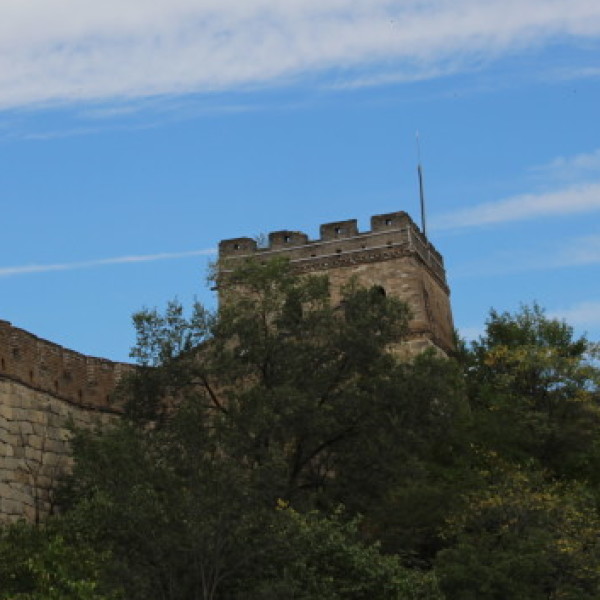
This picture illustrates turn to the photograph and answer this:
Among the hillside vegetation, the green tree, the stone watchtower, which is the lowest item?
the green tree

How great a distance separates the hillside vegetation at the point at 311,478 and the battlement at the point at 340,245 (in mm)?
8607

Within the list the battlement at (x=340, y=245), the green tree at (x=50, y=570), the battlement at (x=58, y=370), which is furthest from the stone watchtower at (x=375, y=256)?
the green tree at (x=50, y=570)

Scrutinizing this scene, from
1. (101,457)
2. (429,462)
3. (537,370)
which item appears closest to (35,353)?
(101,457)

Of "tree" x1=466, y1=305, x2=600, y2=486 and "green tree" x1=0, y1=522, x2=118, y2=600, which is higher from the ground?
"tree" x1=466, y1=305, x2=600, y2=486

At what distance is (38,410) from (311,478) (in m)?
5.75

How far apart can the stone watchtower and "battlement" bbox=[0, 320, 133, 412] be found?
1231cm

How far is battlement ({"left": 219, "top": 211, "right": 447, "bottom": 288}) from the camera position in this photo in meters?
42.3

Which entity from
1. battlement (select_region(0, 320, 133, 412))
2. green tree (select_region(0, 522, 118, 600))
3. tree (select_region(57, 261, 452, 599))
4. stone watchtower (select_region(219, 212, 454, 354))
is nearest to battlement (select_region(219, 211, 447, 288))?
stone watchtower (select_region(219, 212, 454, 354))

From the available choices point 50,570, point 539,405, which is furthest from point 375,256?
point 50,570

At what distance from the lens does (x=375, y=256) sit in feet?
139

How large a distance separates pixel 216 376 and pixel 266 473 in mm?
3988

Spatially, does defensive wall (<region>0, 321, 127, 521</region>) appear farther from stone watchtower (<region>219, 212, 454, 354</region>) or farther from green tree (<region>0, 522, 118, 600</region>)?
stone watchtower (<region>219, 212, 454, 354</region>)

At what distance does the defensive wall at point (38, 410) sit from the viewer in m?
26.6

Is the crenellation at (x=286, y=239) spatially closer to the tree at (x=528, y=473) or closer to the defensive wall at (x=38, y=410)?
the tree at (x=528, y=473)
